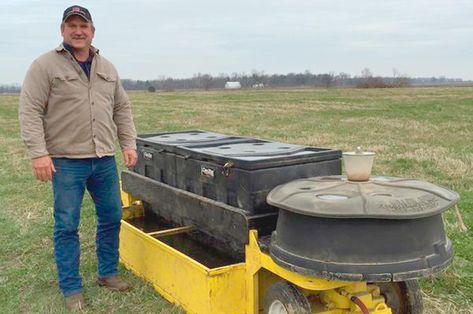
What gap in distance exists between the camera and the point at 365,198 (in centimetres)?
290

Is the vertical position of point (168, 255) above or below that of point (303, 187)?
below

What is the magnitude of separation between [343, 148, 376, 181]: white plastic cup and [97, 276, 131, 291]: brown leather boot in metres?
2.16

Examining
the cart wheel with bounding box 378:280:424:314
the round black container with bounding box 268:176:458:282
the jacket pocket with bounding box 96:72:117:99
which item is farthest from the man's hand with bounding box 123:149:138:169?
the cart wheel with bounding box 378:280:424:314

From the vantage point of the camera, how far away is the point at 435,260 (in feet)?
9.60

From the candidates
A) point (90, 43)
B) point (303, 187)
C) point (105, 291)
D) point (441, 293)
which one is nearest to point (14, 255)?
point (105, 291)

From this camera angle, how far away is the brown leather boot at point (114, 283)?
14.9 ft

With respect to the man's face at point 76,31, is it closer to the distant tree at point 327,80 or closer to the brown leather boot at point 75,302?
the brown leather boot at point 75,302

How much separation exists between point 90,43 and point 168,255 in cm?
164

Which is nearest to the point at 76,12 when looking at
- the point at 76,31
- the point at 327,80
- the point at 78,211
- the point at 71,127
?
the point at 76,31

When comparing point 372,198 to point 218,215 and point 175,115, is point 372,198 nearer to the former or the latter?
point 218,215

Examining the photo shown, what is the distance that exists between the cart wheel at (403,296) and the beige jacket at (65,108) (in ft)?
7.15

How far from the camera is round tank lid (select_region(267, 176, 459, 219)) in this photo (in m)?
2.79

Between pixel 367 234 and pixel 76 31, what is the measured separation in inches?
97.8

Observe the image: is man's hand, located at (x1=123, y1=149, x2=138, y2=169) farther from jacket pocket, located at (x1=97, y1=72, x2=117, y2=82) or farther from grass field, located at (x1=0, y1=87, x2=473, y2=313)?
grass field, located at (x1=0, y1=87, x2=473, y2=313)
